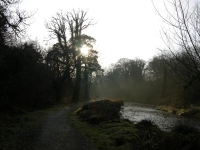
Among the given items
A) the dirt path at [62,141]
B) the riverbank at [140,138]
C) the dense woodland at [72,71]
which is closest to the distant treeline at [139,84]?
the dense woodland at [72,71]

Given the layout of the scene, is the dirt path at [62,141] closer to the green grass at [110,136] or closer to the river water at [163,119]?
the green grass at [110,136]

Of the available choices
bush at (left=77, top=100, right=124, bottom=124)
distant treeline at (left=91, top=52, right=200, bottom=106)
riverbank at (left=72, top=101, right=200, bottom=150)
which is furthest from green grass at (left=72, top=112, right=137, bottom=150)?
distant treeline at (left=91, top=52, right=200, bottom=106)

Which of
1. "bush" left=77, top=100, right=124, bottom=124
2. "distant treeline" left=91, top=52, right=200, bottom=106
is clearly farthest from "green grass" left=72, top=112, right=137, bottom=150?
"distant treeline" left=91, top=52, right=200, bottom=106

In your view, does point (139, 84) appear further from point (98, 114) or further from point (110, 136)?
point (110, 136)

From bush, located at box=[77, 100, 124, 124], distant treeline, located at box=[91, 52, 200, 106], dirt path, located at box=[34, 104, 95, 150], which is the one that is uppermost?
distant treeline, located at box=[91, 52, 200, 106]

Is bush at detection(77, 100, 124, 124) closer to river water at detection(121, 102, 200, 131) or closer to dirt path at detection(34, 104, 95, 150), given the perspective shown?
river water at detection(121, 102, 200, 131)

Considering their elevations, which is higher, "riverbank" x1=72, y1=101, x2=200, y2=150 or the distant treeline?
the distant treeline

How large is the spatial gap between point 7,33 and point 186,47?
12.4 m

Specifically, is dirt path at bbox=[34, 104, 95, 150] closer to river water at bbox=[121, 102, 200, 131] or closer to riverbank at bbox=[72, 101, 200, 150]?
riverbank at bbox=[72, 101, 200, 150]

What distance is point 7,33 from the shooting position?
1551cm

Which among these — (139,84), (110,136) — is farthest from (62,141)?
(139,84)

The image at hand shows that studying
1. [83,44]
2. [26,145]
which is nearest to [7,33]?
[26,145]

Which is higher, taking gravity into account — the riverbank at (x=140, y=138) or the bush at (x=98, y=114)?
the bush at (x=98, y=114)

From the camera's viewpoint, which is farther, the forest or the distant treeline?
the distant treeline
